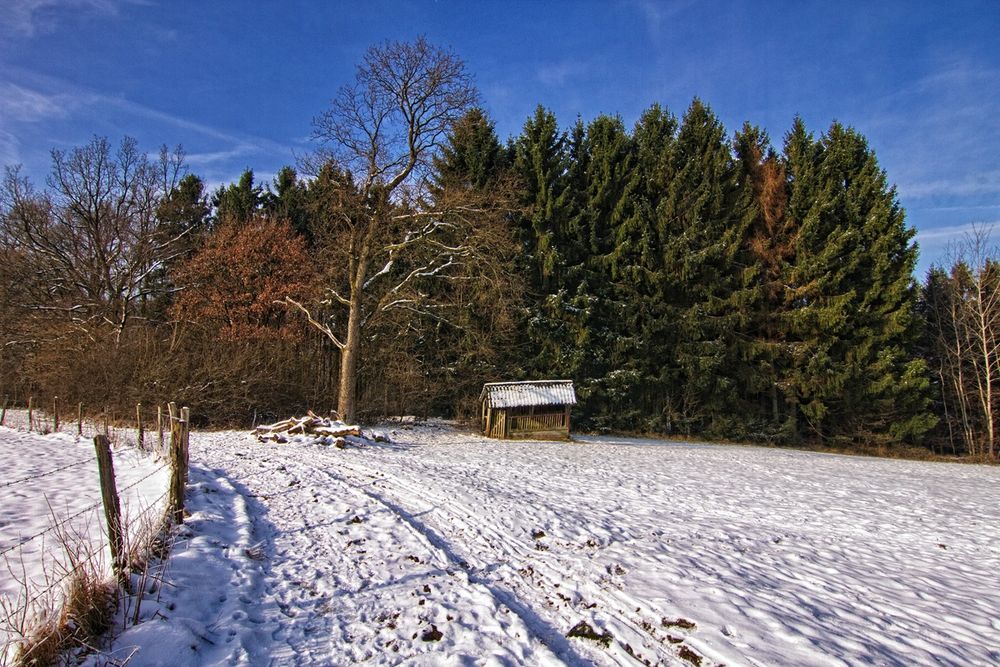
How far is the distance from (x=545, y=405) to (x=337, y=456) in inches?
408

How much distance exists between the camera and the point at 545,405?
20656mm

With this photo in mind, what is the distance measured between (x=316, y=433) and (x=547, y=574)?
10.8 m

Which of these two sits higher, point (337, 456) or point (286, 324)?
point (286, 324)

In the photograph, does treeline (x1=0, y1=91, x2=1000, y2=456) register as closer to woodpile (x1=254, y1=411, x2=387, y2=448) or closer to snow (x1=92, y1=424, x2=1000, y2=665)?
woodpile (x1=254, y1=411, x2=387, y2=448)

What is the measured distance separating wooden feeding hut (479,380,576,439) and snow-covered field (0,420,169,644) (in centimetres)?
1234

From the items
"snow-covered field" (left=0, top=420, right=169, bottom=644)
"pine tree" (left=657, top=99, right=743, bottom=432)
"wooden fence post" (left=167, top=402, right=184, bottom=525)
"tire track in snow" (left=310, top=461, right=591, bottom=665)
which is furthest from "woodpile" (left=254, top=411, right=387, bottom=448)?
"pine tree" (left=657, top=99, right=743, bottom=432)

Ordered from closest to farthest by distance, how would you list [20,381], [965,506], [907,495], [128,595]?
[128,595]
[965,506]
[907,495]
[20,381]

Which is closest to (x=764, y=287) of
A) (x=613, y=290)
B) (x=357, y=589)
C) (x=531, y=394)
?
(x=613, y=290)

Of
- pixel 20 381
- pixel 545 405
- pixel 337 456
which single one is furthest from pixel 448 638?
pixel 20 381

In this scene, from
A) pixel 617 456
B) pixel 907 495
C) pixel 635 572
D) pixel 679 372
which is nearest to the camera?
pixel 635 572

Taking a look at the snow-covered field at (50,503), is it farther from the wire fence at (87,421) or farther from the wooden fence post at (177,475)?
the wire fence at (87,421)

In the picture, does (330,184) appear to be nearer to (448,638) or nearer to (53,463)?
(53,463)

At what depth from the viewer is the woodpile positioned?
14.0 metres

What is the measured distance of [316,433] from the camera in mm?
14508
